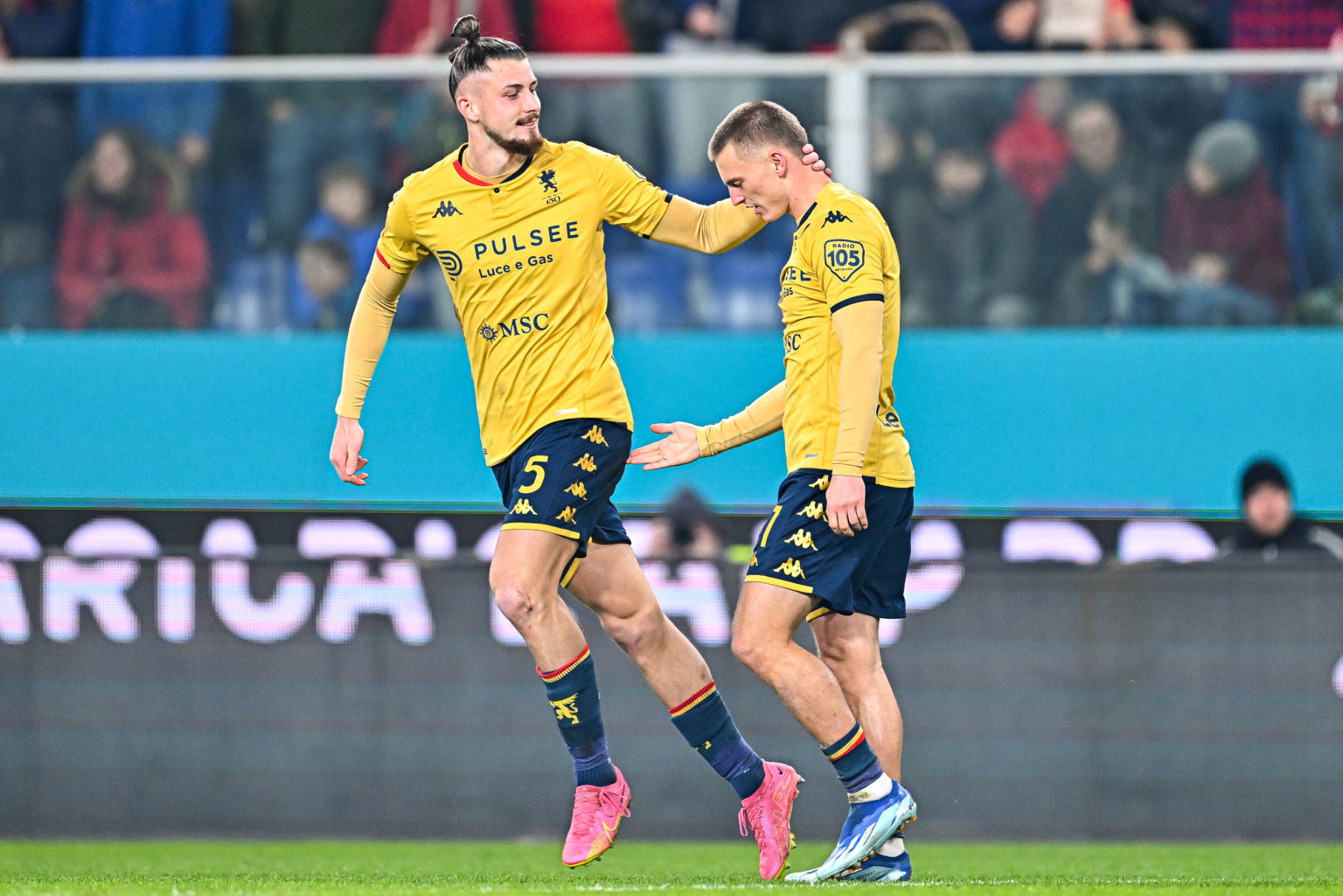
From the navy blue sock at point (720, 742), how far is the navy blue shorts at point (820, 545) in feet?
1.57

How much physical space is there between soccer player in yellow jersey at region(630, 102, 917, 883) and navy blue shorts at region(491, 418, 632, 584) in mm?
559

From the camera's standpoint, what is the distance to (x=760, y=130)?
571 cm

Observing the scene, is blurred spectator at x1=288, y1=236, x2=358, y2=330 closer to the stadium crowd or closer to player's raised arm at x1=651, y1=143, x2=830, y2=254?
the stadium crowd

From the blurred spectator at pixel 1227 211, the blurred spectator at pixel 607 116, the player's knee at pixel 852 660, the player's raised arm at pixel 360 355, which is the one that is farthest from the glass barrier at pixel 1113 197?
the player's raised arm at pixel 360 355

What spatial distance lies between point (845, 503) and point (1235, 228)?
4.26 metres

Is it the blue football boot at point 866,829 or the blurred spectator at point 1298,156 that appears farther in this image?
the blurred spectator at point 1298,156

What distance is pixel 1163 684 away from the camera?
793 centimetres

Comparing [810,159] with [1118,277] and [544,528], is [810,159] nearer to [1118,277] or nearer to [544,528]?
[544,528]

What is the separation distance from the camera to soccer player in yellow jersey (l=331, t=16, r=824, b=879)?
584 centimetres

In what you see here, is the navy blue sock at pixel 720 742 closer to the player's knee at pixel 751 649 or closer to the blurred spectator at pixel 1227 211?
the player's knee at pixel 751 649

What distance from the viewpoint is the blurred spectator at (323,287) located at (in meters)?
9.06

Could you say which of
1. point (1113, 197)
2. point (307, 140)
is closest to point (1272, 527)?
point (1113, 197)

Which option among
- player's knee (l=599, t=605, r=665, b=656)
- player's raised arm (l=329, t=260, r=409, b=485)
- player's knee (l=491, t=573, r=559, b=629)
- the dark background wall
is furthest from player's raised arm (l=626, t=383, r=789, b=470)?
the dark background wall

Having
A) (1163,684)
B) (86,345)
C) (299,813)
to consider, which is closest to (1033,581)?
(1163,684)
